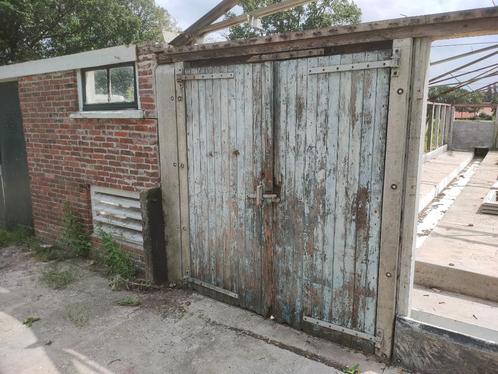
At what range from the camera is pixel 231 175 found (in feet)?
11.9

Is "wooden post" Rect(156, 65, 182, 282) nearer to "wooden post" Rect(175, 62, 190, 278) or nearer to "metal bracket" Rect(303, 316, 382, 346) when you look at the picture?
"wooden post" Rect(175, 62, 190, 278)

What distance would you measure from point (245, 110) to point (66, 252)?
3.69 metres

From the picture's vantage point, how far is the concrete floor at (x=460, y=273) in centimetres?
341

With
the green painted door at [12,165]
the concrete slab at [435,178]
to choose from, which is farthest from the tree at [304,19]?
the green painted door at [12,165]

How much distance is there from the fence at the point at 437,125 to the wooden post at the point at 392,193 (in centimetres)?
1072

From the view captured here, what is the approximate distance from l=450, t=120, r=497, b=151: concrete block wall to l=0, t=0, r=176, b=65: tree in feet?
45.1

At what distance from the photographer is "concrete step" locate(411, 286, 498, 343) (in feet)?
9.27

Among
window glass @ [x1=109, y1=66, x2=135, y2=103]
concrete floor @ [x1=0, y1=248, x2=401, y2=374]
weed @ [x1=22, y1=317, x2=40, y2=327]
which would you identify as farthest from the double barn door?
weed @ [x1=22, y1=317, x2=40, y2=327]

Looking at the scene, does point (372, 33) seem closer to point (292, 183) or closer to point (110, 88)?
point (292, 183)

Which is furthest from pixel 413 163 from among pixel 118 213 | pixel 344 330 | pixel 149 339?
pixel 118 213

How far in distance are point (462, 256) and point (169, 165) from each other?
11.2ft

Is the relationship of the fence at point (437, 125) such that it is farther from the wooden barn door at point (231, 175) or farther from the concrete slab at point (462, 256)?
the wooden barn door at point (231, 175)

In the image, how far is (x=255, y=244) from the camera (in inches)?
141

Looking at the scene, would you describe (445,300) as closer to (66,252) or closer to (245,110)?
(245,110)
